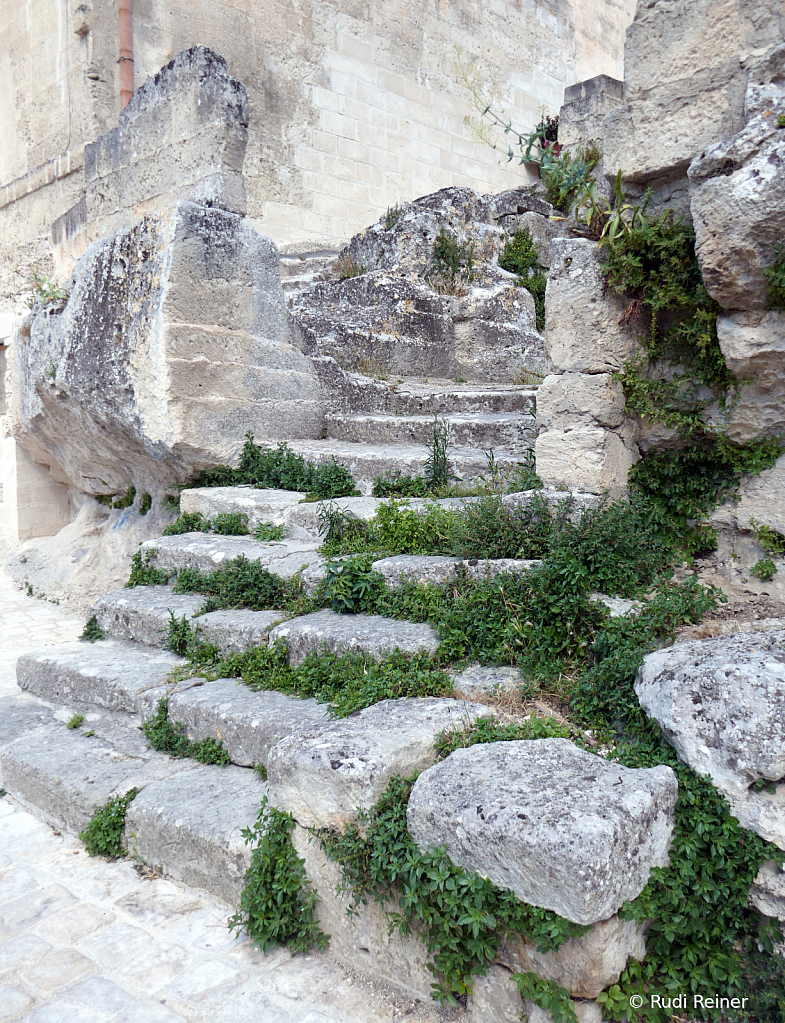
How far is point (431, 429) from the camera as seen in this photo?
5.68 meters

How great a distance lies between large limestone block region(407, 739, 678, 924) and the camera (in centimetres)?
194

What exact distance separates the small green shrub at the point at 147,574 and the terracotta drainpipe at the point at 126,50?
680 cm

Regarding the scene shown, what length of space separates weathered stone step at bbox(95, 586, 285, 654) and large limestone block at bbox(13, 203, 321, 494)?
4.08ft

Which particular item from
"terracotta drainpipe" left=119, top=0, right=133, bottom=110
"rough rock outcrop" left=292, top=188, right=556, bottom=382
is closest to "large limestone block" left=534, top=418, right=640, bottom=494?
"rough rock outcrop" left=292, top=188, right=556, bottom=382

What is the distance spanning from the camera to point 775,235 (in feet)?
10.2

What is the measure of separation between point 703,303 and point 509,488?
1370 millimetres

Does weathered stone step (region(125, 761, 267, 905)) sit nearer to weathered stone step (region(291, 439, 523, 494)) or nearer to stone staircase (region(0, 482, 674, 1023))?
stone staircase (region(0, 482, 674, 1023))

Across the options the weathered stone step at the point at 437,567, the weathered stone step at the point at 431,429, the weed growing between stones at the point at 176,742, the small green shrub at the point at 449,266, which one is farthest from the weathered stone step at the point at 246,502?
the small green shrub at the point at 449,266

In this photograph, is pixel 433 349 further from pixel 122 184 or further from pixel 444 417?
pixel 122 184

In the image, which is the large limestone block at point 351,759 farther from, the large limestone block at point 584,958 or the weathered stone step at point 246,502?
the weathered stone step at point 246,502

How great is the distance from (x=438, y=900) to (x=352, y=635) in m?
1.43

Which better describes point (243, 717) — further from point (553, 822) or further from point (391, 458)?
point (391, 458)

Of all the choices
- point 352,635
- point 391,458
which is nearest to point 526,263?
point 391,458

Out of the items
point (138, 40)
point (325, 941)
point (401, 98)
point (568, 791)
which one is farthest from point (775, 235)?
point (401, 98)
